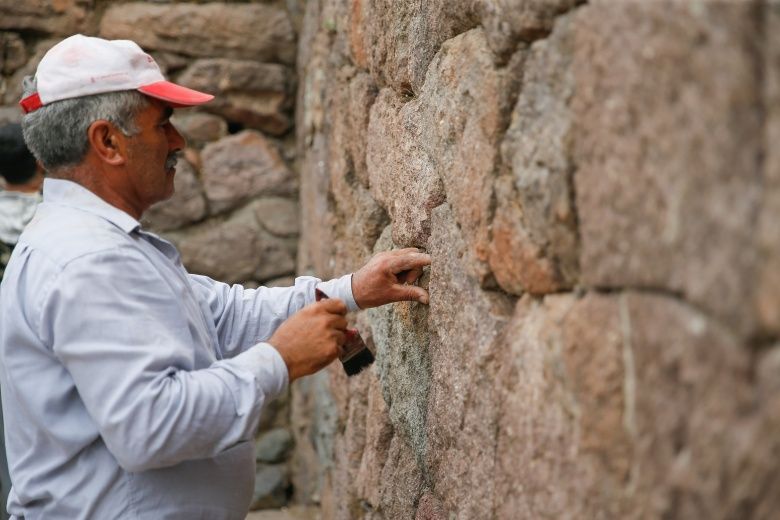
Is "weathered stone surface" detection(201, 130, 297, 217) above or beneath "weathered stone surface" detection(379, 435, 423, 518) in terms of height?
above

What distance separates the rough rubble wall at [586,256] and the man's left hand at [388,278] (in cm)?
5

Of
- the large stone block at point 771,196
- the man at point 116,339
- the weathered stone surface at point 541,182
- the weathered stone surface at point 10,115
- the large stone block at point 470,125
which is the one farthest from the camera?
the weathered stone surface at point 10,115

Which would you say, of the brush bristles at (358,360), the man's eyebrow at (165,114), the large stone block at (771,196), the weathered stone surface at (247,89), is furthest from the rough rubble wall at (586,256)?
the weathered stone surface at (247,89)

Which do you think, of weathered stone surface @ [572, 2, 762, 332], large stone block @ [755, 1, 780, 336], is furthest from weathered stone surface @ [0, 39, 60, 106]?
large stone block @ [755, 1, 780, 336]

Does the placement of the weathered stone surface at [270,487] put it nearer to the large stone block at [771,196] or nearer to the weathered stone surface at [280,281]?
the weathered stone surface at [280,281]

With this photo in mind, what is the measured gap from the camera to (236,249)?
3717 millimetres

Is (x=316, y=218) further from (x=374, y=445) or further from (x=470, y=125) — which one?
(x=470, y=125)

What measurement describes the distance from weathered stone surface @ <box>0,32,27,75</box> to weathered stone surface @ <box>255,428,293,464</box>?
174cm

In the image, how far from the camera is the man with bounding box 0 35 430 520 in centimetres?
137

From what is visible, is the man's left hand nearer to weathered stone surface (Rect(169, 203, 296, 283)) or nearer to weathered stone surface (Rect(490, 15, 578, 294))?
weathered stone surface (Rect(490, 15, 578, 294))

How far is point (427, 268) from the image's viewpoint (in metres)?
1.73

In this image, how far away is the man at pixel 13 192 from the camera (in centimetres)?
299

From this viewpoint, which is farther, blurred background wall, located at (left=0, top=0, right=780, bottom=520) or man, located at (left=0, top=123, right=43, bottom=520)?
man, located at (left=0, top=123, right=43, bottom=520)

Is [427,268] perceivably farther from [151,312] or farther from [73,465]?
[73,465]
